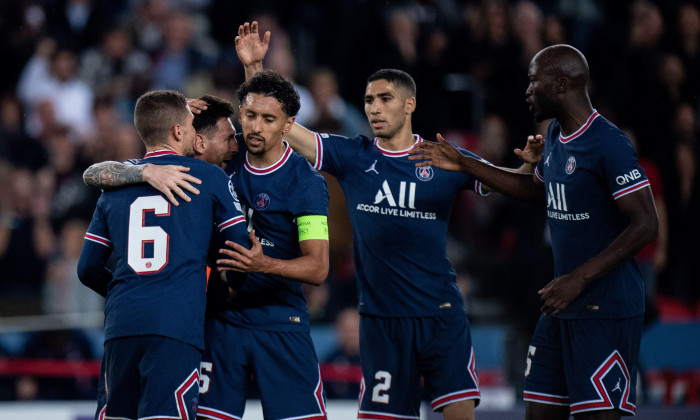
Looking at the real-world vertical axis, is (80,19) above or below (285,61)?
above

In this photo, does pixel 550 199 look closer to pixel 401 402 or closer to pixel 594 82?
pixel 401 402

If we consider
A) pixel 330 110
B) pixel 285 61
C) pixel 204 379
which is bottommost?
pixel 204 379

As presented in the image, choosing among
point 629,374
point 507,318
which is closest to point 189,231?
point 629,374

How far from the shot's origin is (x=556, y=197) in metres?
4.71

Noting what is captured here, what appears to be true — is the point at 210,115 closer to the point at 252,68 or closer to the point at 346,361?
the point at 252,68

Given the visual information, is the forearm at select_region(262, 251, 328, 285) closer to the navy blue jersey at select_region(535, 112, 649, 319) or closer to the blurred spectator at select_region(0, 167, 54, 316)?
the navy blue jersey at select_region(535, 112, 649, 319)

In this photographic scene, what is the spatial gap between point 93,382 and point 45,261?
1641 millimetres

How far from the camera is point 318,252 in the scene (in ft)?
14.8

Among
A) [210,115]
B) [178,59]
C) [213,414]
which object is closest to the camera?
[213,414]

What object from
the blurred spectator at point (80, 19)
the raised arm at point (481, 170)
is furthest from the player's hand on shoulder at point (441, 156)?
the blurred spectator at point (80, 19)

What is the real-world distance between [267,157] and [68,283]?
15.7 ft

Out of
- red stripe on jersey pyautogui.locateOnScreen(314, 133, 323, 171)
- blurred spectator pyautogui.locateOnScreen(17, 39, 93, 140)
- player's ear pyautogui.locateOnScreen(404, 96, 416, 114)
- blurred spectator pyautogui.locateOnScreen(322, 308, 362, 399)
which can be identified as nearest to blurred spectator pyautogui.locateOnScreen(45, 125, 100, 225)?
blurred spectator pyautogui.locateOnScreen(17, 39, 93, 140)

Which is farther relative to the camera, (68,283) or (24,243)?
(24,243)

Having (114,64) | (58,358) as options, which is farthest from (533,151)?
(114,64)
